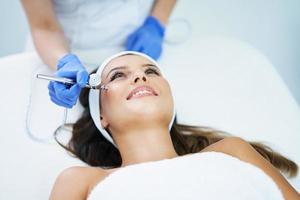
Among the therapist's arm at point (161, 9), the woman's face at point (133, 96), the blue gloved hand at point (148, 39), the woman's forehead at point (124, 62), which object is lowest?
the woman's face at point (133, 96)

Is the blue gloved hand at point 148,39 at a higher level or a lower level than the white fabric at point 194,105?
higher

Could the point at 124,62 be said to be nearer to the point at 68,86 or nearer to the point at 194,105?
the point at 68,86

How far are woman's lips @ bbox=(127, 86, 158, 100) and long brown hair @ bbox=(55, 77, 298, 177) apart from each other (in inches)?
10.5

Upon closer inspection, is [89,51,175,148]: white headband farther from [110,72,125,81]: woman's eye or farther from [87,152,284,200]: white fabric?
[87,152,284,200]: white fabric

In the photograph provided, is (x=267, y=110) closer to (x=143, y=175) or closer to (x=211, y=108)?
(x=211, y=108)

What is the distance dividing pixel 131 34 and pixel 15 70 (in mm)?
482

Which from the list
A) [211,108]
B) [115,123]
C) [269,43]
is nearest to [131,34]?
[211,108]

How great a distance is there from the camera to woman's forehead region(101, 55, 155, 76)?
4.14 ft

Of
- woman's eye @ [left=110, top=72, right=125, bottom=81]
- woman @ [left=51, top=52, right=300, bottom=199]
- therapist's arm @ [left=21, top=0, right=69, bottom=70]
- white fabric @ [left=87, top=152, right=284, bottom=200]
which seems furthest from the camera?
therapist's arm @ [left=21, top=0, right=69, bottom=70]

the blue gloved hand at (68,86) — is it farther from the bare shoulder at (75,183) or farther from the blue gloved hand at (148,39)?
the blue gloved hand at (148,39)

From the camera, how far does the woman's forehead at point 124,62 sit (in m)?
1.26

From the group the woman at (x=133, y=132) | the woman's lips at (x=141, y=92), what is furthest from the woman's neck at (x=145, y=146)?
the woman's lips at (x=141, y=92)

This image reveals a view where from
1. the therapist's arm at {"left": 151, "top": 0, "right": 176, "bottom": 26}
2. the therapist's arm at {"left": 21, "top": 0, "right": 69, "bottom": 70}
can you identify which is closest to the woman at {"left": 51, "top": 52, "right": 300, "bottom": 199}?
the therapist's arm at {"left": 21, "top": 0, "right": 69, "bottom": 70}

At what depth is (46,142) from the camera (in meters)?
1.34
